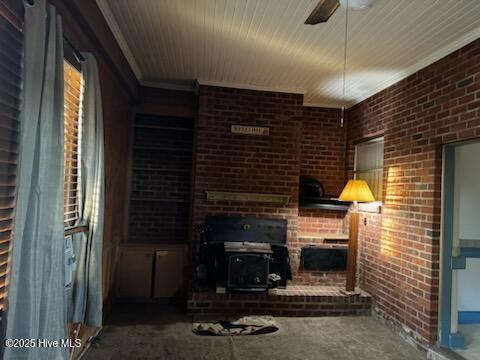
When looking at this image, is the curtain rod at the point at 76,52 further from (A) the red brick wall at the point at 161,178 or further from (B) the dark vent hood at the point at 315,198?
(B) the dark vent hood at the point at 315,198

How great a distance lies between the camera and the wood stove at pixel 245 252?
360cm

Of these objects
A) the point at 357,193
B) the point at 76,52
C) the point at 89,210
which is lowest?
the point at 89,210

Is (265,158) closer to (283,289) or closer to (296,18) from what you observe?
(283,289)

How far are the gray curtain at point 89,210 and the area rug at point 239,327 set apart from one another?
45.2 inches

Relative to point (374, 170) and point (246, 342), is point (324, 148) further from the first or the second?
point (246, 342)

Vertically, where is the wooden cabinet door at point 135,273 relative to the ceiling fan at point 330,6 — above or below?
below

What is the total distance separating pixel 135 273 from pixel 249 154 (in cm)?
208

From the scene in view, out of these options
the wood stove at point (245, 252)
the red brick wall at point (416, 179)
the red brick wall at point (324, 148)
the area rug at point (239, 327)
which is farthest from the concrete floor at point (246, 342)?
the red brick wall at point (324, 148)

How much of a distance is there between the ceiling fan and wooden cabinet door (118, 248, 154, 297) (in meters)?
3.17

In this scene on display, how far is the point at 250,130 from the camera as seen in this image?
13.6ft

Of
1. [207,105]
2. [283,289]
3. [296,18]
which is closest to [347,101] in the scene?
[207,105]

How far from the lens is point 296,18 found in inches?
98.6

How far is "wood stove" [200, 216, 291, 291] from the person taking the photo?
3598 mm

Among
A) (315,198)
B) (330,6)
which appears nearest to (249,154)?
(315,198)
